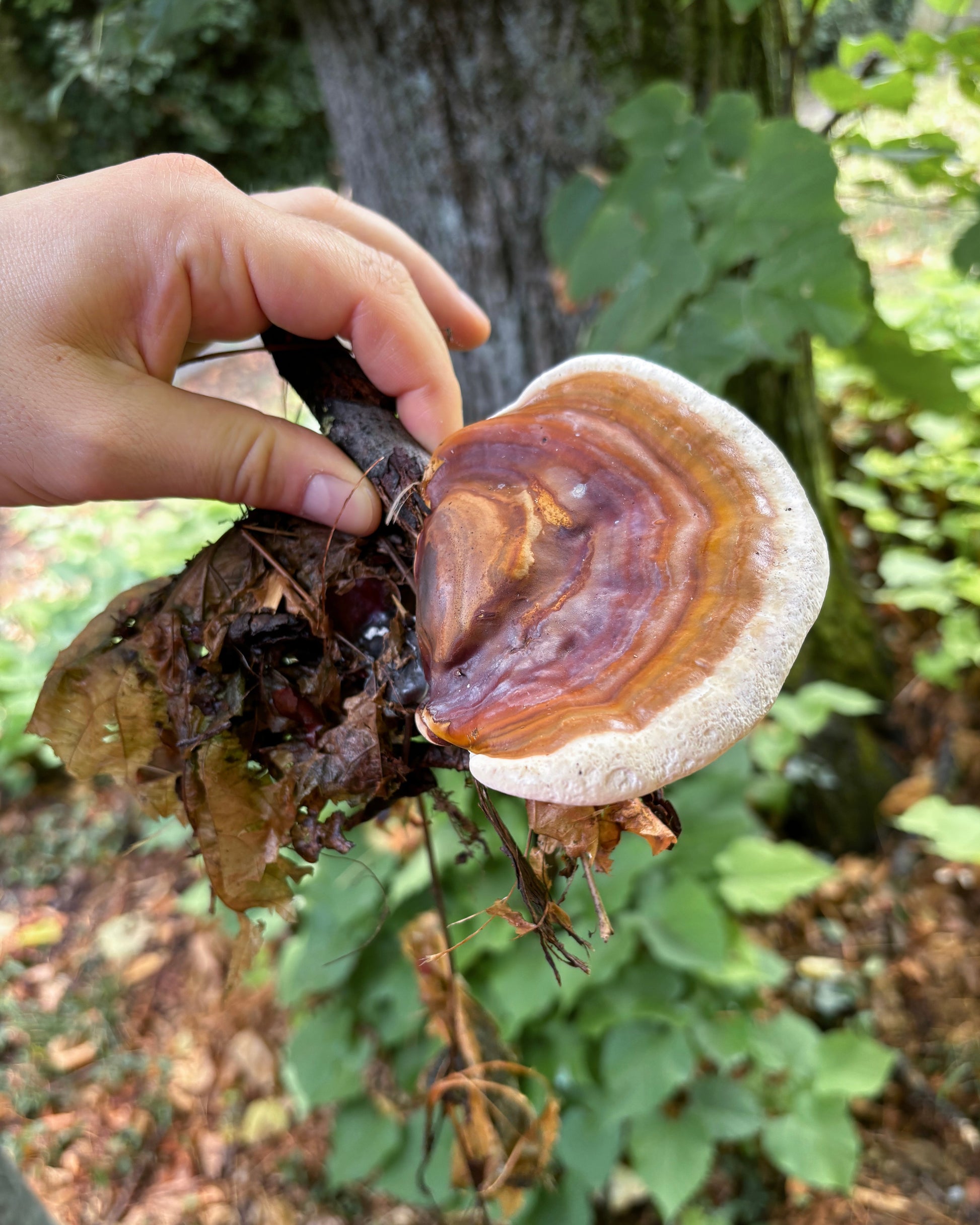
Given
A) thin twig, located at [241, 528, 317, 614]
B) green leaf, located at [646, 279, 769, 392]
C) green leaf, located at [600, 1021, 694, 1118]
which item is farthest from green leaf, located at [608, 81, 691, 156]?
green leaf, located at [600, 1021, 694, 1118]

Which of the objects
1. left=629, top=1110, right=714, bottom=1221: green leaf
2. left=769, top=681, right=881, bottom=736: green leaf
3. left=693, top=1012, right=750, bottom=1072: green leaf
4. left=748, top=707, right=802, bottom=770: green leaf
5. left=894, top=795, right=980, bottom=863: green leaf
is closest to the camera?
left=629, top=1110, right=714, bottom=1221: green leaf

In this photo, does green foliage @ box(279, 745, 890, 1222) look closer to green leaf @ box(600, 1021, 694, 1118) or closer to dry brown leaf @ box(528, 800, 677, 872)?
green leaf @ box(600, 1021, 694, 1118)

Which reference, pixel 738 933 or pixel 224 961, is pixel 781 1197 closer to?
pixel 738 933

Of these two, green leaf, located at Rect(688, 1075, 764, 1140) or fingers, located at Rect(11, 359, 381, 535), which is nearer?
fingers, located at Rect(11, 359, 381, 535)

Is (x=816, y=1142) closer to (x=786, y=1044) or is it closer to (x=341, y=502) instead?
(x=786, y=1044)

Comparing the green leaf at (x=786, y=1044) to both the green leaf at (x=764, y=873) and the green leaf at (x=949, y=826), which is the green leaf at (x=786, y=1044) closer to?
the green leaf at (x=764, y=873)

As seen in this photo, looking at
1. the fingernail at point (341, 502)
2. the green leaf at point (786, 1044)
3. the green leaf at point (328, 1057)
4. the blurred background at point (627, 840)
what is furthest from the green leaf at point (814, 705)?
the fingernail at point (341, 502)
